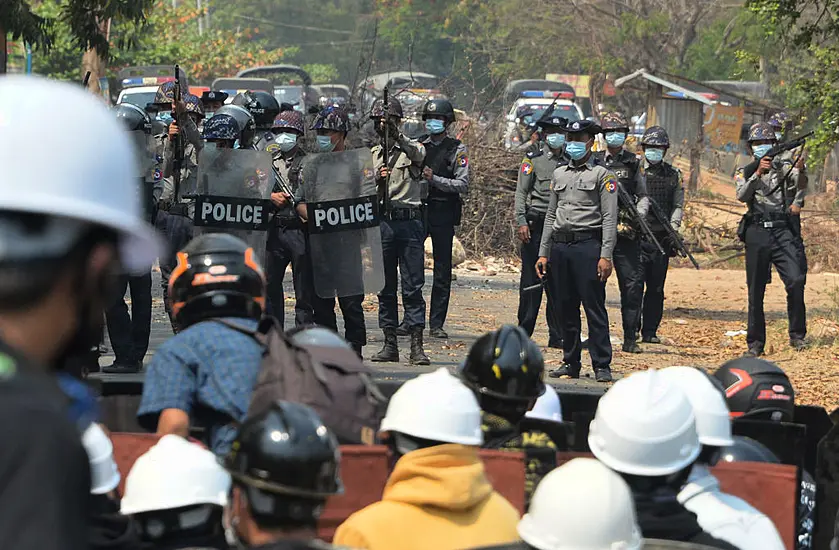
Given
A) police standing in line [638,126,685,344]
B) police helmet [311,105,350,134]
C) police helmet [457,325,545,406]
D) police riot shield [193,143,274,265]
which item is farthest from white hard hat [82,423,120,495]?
police standing in line [638,126,685,344]

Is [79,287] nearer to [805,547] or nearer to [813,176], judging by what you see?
[805,547]

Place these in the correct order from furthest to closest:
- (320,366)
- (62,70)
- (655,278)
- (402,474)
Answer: (62,70) → (655,278) → (320,366) → (402,474)

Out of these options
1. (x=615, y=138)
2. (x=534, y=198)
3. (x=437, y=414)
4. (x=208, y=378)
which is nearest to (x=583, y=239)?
(x=534, y=198)

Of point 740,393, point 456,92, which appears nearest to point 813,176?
point 456,92

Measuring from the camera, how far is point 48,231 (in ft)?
5.06

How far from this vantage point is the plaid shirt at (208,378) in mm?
4008

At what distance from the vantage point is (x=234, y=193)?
31.2 feet

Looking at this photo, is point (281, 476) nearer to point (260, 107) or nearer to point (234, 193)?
point (234, 193)

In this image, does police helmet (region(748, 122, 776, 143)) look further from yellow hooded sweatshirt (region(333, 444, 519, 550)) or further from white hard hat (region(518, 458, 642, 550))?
white hard hat (region(518, 458, 642, 550))

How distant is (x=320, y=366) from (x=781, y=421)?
7.10 feet

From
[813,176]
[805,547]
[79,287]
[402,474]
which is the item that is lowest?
[813,176]

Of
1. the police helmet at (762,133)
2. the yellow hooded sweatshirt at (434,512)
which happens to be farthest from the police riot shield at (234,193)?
the yellow hooded sweatshirt at (434,512)

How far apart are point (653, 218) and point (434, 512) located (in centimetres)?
998

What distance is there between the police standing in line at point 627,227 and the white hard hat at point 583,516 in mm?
9596
